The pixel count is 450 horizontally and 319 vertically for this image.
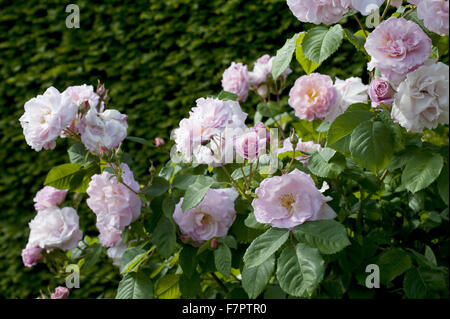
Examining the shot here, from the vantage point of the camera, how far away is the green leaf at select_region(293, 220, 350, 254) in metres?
1.11

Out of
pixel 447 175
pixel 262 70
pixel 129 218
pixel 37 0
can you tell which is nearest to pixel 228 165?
pixel 129 218

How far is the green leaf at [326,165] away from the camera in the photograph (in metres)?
1.37

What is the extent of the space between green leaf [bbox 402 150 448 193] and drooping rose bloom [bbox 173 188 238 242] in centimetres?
48

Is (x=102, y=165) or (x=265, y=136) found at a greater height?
(x=265, y=136)

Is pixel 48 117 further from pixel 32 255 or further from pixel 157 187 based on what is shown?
pixel 32 255

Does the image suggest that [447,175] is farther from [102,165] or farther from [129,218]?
[102,165]

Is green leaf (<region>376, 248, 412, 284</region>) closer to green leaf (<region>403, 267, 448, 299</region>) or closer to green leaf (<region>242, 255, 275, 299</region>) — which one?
green leaf (<region>403, 267, 448, 299</region>)

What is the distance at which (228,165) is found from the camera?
4.77 ft

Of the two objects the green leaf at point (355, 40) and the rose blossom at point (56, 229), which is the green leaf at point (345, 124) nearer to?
the green leaf at point (355, 40)

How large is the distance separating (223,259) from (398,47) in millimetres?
685

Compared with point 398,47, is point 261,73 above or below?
below

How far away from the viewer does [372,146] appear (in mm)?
1161

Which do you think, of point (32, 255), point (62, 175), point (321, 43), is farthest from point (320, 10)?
point (32, 255)

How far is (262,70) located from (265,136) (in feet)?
2.52
